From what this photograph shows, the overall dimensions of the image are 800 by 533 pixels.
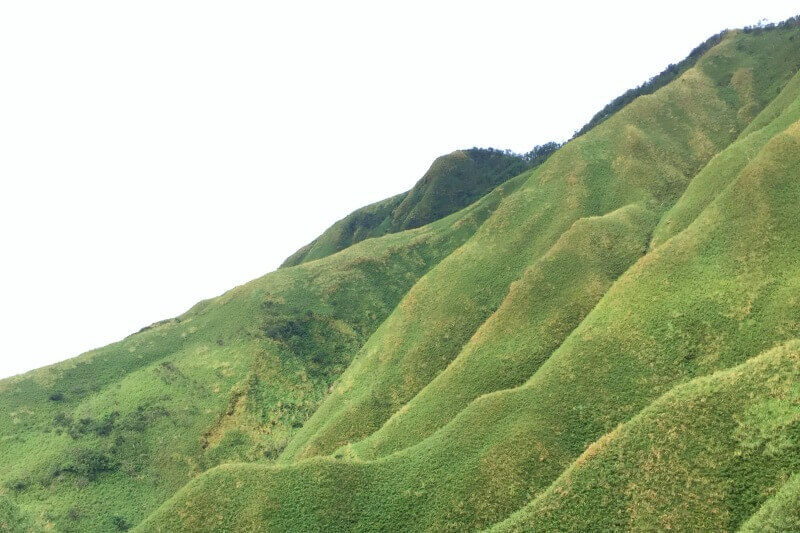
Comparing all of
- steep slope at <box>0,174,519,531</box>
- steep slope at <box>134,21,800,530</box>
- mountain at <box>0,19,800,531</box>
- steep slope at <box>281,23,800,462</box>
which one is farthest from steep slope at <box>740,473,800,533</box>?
steep slope at <box>0,174,519,531</box>

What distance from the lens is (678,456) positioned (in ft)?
126

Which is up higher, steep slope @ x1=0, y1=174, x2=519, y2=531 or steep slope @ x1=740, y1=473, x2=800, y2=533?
steep slope @ x1=0, y1=174, x2=519, y2=531

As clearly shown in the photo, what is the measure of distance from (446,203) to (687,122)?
89.7m

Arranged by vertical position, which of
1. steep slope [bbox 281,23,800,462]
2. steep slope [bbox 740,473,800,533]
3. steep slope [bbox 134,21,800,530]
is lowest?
steep slope [bbox 740,473,800,533]

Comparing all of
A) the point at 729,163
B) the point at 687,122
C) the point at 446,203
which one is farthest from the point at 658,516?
the point at 446,203

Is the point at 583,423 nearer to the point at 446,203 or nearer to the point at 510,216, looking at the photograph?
the point at 510,216

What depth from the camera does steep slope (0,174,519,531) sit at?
75.8 m

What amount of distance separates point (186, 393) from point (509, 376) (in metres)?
56.4

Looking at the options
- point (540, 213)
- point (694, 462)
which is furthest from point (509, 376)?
point (540, 213)

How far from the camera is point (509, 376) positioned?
66.8m

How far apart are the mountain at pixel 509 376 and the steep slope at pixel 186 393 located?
425mm

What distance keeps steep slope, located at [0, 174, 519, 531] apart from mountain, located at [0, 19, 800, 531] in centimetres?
42

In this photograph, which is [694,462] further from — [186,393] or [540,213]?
[186,393]

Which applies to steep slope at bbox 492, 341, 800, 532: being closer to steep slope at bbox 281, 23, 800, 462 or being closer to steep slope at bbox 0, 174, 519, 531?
steep slope at bbox 281, 23, 800, 462
